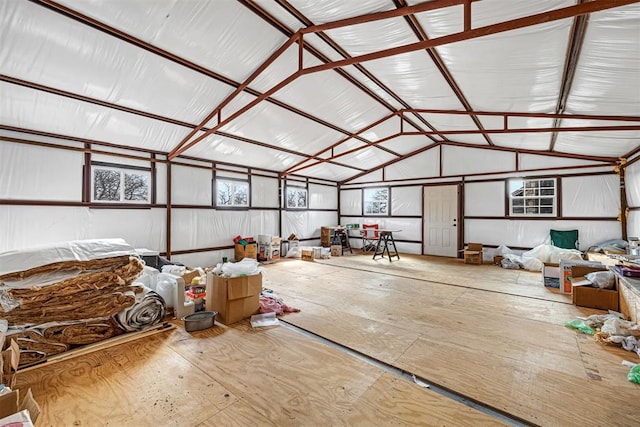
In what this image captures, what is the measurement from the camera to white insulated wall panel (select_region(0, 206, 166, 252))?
3996mm

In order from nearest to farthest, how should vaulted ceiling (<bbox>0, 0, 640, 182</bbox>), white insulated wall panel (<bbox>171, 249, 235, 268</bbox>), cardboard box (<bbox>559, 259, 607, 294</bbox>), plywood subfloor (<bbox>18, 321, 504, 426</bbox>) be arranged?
plywood subfloor (<bbox>18, 321, 504, 426</bbox>) < vaulted ceiling (<bbox>0, 0, 640, 182</bbox>) < cardboard box (<bbox>559, 259, 607, 294</bbox>) < white insulated wall panel (<bbox>171, 249, 235, 268</bbox>)

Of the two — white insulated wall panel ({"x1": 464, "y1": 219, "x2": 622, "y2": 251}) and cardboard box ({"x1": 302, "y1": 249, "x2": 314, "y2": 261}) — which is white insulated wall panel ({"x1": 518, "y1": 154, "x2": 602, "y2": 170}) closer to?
white insulated wall panel ({"x1": 464, "y1": 219, "x2": 622, "y2": 251})

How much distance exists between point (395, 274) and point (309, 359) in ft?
12.7

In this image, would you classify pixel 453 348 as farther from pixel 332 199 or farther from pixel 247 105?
pixel 332 199

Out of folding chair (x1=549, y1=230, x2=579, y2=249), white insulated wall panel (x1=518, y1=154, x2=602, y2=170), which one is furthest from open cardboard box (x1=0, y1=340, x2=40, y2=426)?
white insulated wall panel (x1=518, y1=154, x2=602, y2=170)

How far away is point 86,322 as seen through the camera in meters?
2.66

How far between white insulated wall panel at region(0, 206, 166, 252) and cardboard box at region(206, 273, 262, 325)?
2.89m

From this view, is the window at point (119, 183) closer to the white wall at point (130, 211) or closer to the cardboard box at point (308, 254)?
the white wall at point (130, 211)

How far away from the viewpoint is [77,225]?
181 inches

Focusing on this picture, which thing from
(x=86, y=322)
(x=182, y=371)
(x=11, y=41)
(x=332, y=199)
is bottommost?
(x=182, y=371)

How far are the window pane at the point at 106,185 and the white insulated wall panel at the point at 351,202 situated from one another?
24.3 ft

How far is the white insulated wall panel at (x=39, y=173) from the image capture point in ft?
12.9

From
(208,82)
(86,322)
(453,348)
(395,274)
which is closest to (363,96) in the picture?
(208,82)

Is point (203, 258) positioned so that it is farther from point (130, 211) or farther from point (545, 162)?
point (545, 162)
